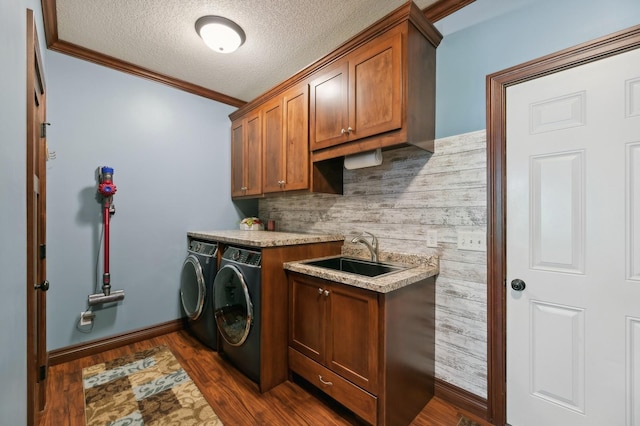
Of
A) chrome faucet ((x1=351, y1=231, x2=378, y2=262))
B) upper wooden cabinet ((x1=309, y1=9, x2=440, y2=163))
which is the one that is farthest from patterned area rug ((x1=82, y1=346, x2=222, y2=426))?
upper wooden cabinet ((x1=309, y1=9, x2=440, y2=163))

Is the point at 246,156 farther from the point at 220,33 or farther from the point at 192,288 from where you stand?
the point at 192,288

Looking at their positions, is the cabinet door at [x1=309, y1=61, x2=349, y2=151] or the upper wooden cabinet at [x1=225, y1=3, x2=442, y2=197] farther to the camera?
the cabinet door at [x1=309, y1=61, x2=349, y2=151]

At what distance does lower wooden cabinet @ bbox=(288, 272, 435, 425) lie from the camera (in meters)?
1.45

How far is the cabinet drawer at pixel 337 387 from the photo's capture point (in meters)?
1.48

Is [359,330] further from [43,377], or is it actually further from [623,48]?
[43,377]

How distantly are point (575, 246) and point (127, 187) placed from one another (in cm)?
331

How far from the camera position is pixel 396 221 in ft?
6.75

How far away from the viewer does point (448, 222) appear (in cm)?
179

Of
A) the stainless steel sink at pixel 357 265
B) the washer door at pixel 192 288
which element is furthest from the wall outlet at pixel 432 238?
the washer door at pixel 192 288

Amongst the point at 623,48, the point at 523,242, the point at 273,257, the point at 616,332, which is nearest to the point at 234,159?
the point at 273,257

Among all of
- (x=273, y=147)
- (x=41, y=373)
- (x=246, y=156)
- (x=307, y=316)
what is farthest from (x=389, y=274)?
(x=41, y=373)

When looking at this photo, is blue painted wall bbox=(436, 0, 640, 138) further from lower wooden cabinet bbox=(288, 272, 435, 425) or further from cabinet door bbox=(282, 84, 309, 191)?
lower wooden cabinet bbox=(288, 272, 435, 425)

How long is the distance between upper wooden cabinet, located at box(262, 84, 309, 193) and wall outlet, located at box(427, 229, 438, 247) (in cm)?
99

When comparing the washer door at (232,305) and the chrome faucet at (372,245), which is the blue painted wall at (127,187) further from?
the chrome faucet at (372,245)
